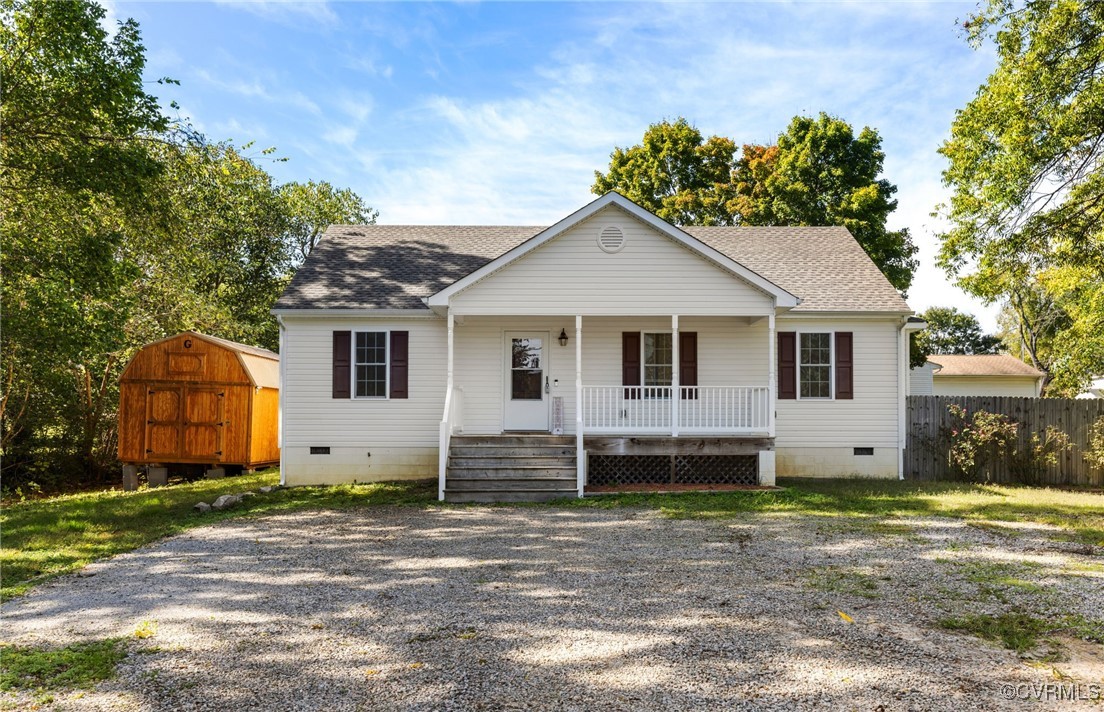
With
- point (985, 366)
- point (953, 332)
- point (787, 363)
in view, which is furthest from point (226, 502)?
point (953, 332)

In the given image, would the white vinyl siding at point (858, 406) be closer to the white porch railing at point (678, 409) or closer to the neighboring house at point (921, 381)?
the white porch railing at point (678, 409)

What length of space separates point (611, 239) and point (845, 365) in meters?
5.55

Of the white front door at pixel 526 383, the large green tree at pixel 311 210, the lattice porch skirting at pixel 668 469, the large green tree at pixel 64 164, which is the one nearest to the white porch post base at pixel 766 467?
the lattice porch skirting at pixel 668 469

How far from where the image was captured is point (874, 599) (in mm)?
5578

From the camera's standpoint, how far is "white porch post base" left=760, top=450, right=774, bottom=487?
481 inches

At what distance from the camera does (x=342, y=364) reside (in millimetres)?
13477

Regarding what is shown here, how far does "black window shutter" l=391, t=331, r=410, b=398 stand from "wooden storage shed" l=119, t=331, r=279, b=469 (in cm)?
362

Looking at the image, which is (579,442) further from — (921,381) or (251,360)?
(921,381)

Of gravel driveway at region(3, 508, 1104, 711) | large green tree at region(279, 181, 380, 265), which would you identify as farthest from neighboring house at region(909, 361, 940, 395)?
large green tree at region(279, 181, 380, 265)

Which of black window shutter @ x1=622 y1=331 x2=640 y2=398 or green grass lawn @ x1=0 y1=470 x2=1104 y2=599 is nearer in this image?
green grass lawn @ x1=0 y1=470 x2=1104 y2=599

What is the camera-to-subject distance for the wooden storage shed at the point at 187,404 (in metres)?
14.7

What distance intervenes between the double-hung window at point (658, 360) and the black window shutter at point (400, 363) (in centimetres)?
488

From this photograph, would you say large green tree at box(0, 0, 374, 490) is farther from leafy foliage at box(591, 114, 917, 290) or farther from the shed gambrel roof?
leafy foliage at box(591, 114, 917, 290)

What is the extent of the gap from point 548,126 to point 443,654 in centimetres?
1372
